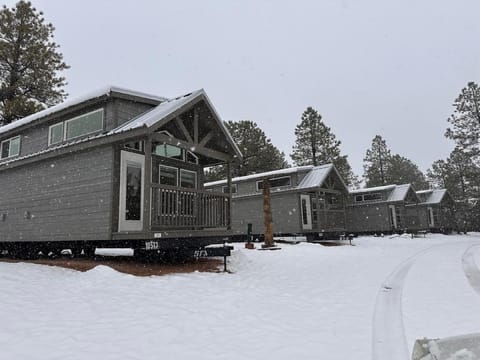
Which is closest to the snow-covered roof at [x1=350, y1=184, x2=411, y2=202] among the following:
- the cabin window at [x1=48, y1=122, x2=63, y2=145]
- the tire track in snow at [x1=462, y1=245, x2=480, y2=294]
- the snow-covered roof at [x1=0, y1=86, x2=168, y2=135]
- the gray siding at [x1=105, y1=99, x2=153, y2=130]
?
the tire track in snow at [x1=462, y1=245, x2=480, y2=294]

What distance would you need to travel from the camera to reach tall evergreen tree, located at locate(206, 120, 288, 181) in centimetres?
3556

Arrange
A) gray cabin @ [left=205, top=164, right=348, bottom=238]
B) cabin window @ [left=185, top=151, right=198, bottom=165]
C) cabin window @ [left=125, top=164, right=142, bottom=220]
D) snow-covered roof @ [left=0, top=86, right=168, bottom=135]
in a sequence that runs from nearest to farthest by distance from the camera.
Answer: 1. cabin window @ [left=125, top=164, right=142, bottom=220]
2. snow-covered roof @ [left=0, top=86, right=168, bottom=135]
3. cabin window @ [left=185, top=151, right=198, bottom=165]
4. gray cabin @ [left=205, top=164, right=348, bottom=238]

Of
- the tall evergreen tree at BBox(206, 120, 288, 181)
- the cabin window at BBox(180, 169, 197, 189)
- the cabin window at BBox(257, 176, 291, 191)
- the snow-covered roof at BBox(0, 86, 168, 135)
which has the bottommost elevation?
the cabin window at BBox(180, 169, 197, 189)

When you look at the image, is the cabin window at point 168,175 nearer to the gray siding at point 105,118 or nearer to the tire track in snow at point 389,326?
the gray siding at point 105,118

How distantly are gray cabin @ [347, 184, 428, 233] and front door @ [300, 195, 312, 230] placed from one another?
11633 mm

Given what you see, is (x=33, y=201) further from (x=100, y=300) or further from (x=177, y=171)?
(x=100, y=300)

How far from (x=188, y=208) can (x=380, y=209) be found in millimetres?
25797

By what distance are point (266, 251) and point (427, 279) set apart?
688cm

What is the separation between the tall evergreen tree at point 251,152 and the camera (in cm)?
3556

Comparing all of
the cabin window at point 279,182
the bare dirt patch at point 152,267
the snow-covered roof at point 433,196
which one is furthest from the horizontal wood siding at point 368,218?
the bare dirt patch at point 152,267

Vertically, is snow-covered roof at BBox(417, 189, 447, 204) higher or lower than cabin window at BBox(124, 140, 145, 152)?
higher

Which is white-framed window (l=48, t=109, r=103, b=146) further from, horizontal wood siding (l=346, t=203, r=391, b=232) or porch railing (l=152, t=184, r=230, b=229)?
horizontal wood siding (l=346, t=203, r=391, b=232)

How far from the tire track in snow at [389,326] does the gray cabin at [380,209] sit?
2543cm

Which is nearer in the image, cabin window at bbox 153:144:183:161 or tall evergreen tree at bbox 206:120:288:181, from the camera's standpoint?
cabin window at bbox 153:144:183:161
